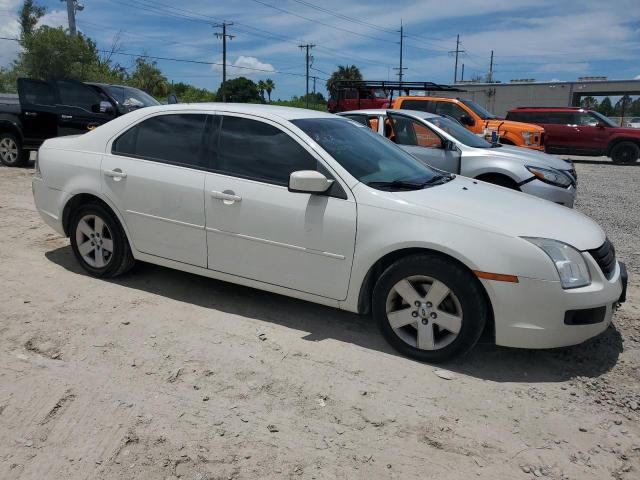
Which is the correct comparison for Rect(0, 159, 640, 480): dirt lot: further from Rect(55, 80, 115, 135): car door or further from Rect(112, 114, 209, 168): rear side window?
Rect(55, 80, 115, 135): car door

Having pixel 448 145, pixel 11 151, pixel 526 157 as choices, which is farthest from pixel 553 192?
pixel 11 151

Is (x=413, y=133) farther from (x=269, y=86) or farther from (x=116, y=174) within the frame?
(x=269, y=86)

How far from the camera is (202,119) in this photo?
4.47m

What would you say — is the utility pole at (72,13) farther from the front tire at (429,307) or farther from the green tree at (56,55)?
the front tire at (429,307)

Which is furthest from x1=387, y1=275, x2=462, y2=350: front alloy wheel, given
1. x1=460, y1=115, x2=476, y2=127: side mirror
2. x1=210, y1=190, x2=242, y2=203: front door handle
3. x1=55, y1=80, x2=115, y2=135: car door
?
x1=460, y1=115, x2=476, y2=127: side mirror

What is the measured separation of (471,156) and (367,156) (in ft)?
12.5

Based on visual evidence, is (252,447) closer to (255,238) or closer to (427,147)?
(255,238)

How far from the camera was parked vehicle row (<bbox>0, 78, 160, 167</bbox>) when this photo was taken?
10875mm

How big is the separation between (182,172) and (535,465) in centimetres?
318

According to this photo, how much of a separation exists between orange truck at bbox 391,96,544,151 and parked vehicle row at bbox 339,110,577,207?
529 cm

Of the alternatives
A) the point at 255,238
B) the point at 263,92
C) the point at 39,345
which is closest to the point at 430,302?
the point at 255,238

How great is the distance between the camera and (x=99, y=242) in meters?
4.92

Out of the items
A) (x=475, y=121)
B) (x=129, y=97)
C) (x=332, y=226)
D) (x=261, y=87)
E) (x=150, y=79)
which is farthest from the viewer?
(x=261, y=87)

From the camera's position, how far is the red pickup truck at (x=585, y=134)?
18.0m
